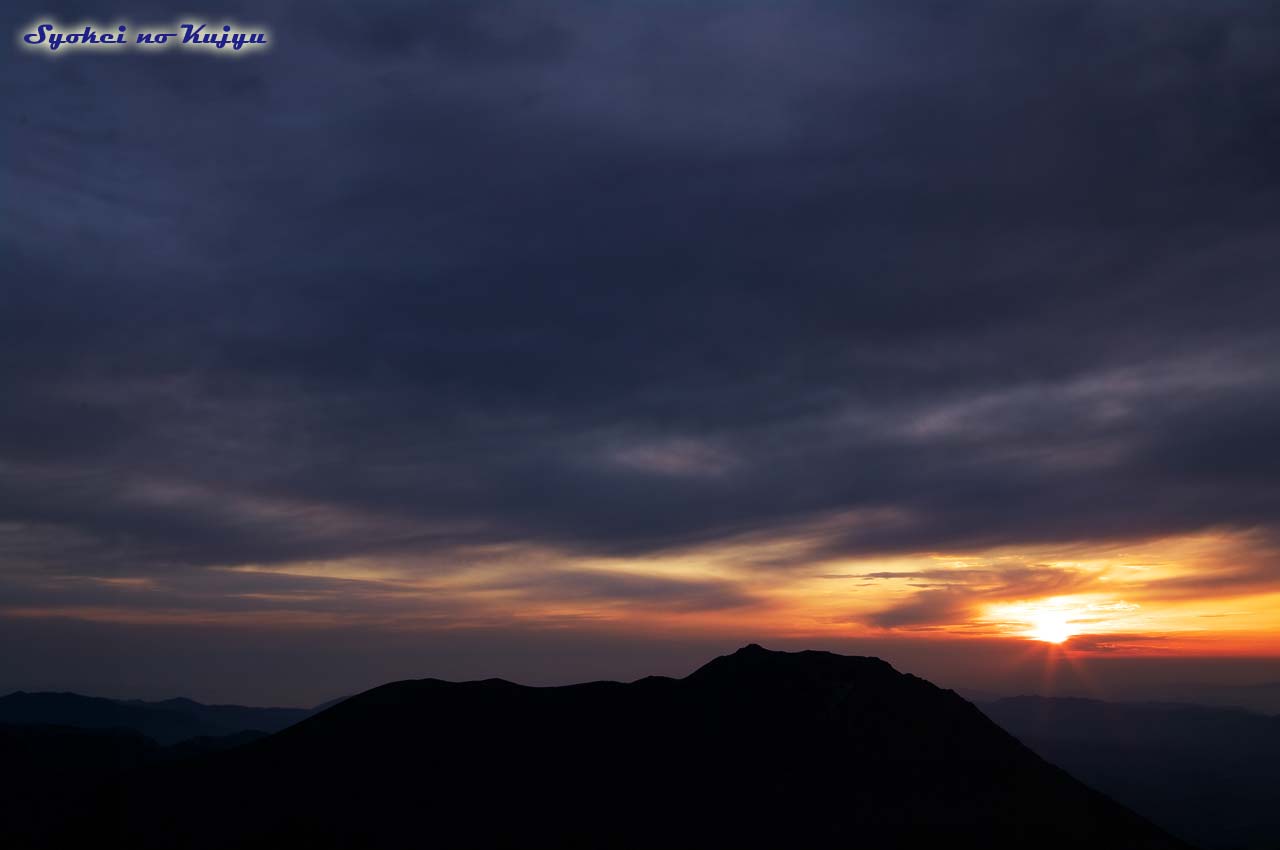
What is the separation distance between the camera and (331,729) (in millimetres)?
94562

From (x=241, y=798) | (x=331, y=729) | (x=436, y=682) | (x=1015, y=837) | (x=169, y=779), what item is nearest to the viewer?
(x=1015, y=837)

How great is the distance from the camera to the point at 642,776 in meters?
88.4

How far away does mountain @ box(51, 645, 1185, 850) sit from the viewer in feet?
257

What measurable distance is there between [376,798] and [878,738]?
149 ft

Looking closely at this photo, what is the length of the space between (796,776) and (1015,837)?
18861mm

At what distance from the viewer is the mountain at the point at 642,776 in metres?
78.3

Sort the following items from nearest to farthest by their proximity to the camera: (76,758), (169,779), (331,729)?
1. (169,779)
2. (331,729)
3. (76,758)

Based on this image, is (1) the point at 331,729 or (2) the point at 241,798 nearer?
(2) the point at 241,798

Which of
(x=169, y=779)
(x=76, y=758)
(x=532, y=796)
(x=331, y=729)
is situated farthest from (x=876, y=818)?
(x=76, y=758)

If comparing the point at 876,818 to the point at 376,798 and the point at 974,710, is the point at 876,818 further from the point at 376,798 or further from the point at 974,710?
the point at 376,798

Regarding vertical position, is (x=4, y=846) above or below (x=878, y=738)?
below

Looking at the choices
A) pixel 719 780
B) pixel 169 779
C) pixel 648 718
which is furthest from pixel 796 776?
pixel 169 779

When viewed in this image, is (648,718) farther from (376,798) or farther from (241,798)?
(241,798)

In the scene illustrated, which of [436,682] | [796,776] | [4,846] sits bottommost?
[4,846]
